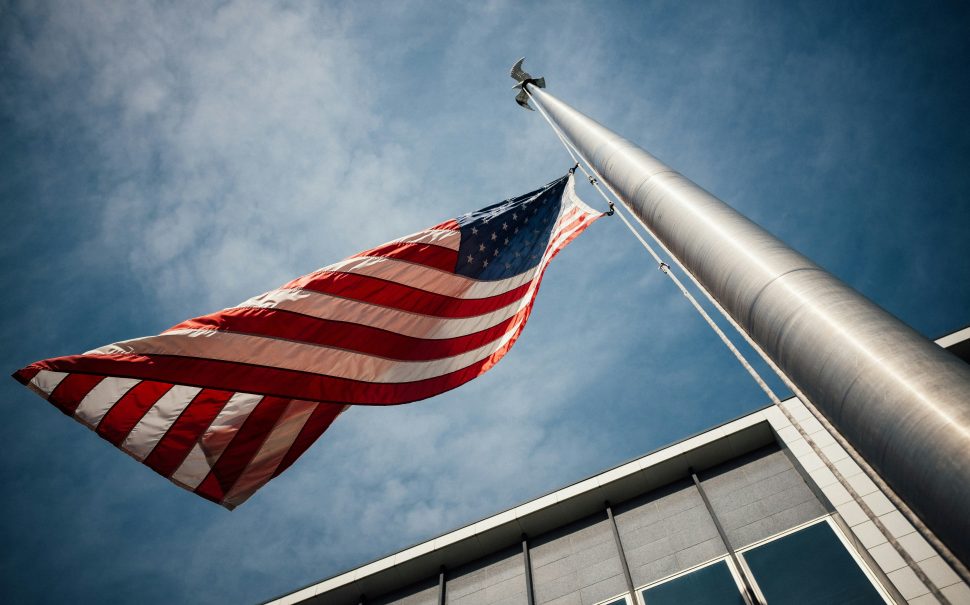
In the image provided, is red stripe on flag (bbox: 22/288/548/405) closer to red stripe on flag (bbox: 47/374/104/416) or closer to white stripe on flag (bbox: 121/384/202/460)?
red stripe on flag (bbox: 47/374/104/416)

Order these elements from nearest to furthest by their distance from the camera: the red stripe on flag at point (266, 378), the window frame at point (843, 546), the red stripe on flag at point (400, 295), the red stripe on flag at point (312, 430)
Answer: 1. the red stripe on flag at point (266, 378)
2. the red stripe on flag at point (312, 430)
3. the red stripe on flag at point (400, 295)
4. the window frame at point (843, 546)

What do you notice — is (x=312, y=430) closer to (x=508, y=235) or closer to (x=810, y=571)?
(x=508, y=235)

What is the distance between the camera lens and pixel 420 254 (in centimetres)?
831

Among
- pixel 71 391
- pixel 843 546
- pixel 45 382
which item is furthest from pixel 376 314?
pixel 843 546

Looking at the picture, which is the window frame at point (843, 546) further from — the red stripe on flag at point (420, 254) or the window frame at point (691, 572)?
the red stripe on flag at point (420, 254)

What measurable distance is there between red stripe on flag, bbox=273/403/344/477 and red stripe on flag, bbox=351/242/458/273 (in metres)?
2.39

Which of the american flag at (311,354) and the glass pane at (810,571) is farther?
the glass pane at (810,571)

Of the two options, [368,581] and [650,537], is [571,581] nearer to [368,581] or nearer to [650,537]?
[650,537]

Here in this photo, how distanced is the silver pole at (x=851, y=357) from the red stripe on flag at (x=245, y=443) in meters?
5.82

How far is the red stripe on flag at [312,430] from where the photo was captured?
23.5 ft

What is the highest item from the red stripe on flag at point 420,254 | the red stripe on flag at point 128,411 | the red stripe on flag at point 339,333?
the red stripe on flag at point 420,254

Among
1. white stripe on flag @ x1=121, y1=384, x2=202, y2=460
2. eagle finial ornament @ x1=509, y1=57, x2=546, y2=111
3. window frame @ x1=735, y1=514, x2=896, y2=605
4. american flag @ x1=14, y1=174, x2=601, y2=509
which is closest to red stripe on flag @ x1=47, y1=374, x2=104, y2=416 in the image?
american flag @ x1=14, y1=174, x2=601, y2=509

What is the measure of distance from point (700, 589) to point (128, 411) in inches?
414

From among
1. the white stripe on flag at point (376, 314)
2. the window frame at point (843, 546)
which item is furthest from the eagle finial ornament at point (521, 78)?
the window frame at point (843, 546)
